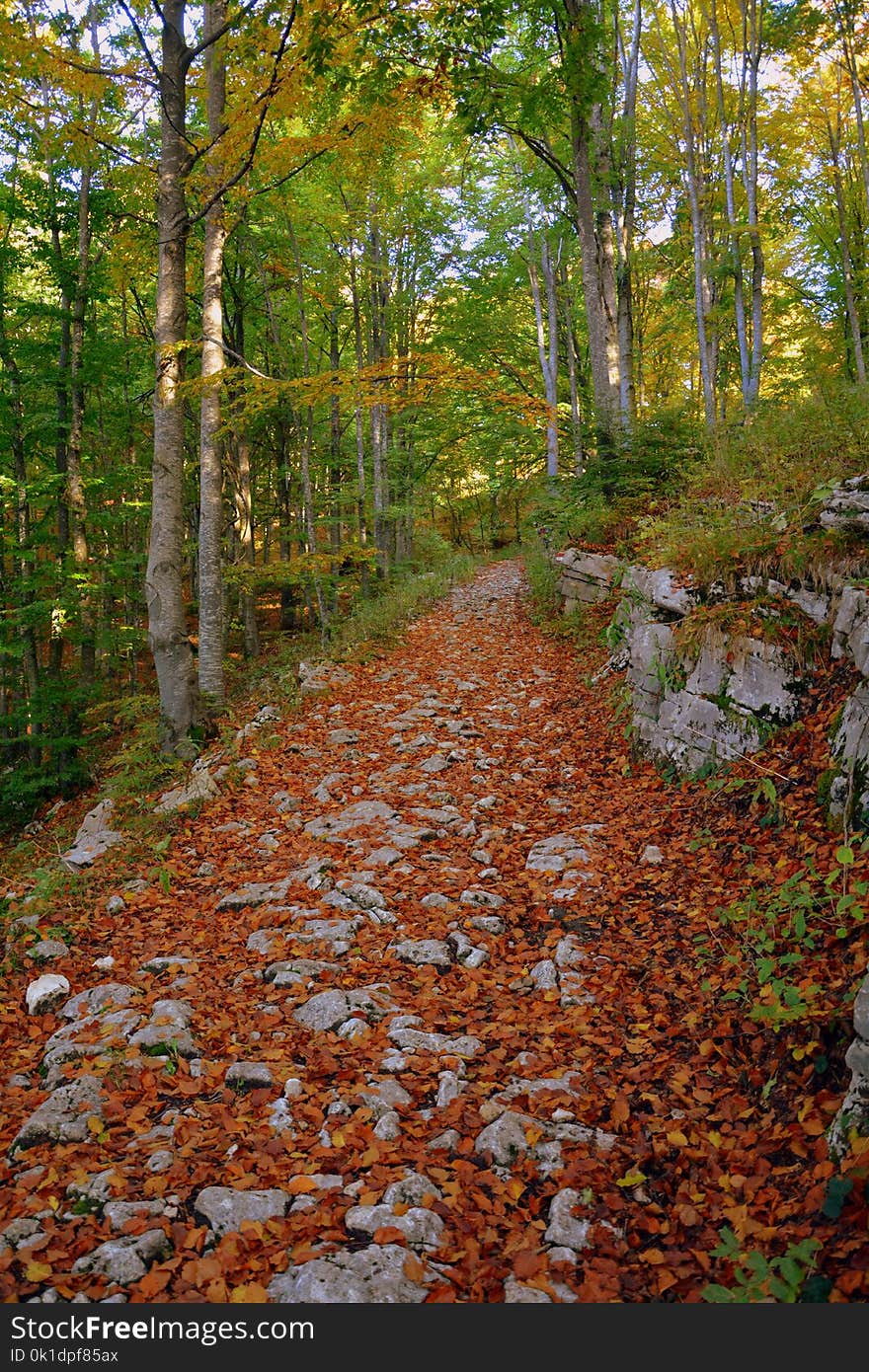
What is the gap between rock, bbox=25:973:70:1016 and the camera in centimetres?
428

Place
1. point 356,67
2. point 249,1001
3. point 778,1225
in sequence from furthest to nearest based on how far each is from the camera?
point 356,67 → point 249,1001 → point 778,1225

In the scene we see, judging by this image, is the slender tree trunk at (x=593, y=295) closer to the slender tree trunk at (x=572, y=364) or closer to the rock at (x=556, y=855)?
the slender tree trunk at (x=572, y=364)

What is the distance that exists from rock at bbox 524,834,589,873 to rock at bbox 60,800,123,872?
3953mm

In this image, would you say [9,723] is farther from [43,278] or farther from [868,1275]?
[868,1275]

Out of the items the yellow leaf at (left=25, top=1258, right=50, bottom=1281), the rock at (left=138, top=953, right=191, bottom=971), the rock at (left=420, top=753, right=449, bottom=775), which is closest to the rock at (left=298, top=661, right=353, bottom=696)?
the rock at (left=420, top=753, right=449, bottom=775)

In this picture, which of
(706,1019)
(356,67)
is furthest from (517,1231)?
(356,67)

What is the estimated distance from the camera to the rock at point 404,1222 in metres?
2.57

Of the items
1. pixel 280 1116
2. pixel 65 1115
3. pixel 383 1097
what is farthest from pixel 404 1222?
pixel 65 1115

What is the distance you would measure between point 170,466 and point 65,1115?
6830 mm

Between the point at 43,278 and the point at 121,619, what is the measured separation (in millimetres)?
8705

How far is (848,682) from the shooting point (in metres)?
4.69

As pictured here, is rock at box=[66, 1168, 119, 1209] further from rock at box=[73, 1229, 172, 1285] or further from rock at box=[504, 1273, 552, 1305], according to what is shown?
rock at box=[504, 1273, 552, 1305]

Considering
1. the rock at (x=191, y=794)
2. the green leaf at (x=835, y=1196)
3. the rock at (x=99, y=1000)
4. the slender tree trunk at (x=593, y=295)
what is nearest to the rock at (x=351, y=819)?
the rock at (x=191, y=794)

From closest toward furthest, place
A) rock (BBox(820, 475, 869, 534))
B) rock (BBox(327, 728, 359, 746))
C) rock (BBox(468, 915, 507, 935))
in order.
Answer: rock (BBox(468, 915, 507, 935))
rock (BBox(820, 475, 869, 534))
rock (BBox(327, 728, 359, 746))
